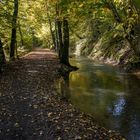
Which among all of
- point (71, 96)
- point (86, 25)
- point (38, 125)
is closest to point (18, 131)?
point (38, 125)

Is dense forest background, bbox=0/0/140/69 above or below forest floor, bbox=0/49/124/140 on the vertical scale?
above

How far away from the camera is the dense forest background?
77.2ft

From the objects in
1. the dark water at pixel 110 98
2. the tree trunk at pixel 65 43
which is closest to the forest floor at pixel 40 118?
the dark water at pixel 110 98

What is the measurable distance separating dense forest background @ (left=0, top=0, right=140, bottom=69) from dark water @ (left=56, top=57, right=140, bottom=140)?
318cm

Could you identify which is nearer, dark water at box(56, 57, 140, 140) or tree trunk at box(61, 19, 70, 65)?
dark water at box(56, 57, 140, 140)

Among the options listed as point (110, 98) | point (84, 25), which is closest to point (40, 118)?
point (110, 98)

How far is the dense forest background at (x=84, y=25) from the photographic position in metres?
23.5

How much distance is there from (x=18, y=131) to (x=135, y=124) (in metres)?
4.55

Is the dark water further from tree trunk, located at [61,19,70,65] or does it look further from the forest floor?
tree trunk, located at [61,19,70,65]

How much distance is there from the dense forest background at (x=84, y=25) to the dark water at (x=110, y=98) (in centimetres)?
318

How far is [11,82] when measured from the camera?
1739 cm

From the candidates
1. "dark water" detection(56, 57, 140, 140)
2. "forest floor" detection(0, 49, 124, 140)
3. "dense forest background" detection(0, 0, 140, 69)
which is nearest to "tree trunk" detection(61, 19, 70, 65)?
"dense forest background" detection(0, 0, 140, 69)

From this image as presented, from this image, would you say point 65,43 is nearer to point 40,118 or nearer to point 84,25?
point 40,118

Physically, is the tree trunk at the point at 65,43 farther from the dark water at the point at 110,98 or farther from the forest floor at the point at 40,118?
the forest floor at the point at 40,118
